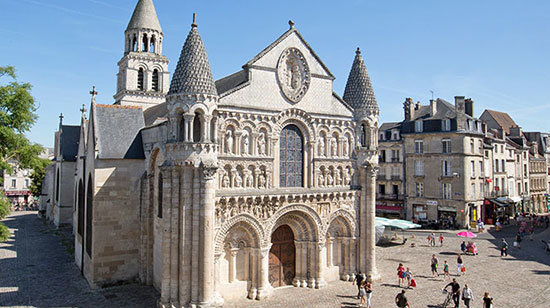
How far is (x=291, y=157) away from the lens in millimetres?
20875

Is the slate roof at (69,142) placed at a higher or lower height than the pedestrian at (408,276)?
higher

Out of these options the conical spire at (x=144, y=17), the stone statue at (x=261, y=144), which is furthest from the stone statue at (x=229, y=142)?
the conical spire at (x=144, y=17)

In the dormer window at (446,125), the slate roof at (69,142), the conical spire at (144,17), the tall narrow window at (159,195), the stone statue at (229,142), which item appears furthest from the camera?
the dormer window at (446,125)

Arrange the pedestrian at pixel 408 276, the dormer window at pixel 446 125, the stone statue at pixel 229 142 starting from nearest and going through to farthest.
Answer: the stone statue at pixel 229 142 → the pedestrian at pixel 408 276 → the dormer window at pixel 446 125

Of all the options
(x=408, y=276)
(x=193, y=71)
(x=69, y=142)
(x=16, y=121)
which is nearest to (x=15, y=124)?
(x=16, y=121)

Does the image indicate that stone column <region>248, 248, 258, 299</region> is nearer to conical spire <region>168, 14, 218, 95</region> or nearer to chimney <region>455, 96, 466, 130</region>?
conical spire <region>168, 14, 218, 95</region>

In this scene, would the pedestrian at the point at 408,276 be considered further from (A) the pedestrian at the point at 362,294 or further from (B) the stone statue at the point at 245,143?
(B) the stone statue at the point at 245,143

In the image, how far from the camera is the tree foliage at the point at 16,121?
2139 centimetres

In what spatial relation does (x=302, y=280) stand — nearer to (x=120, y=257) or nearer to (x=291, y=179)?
(x=291, y=179)

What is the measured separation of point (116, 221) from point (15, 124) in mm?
7934

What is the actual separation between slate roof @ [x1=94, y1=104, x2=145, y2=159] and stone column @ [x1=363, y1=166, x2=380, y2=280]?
42.4 ft

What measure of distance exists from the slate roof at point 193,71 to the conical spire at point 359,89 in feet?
30.2

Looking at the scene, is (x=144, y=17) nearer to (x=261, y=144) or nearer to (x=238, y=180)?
(x=261, y=144)

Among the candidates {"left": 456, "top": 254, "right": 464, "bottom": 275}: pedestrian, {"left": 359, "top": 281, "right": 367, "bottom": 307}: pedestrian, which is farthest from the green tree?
{"left": 456, "top": 254, "right": 464, "bottom": 275}: pedestrian
